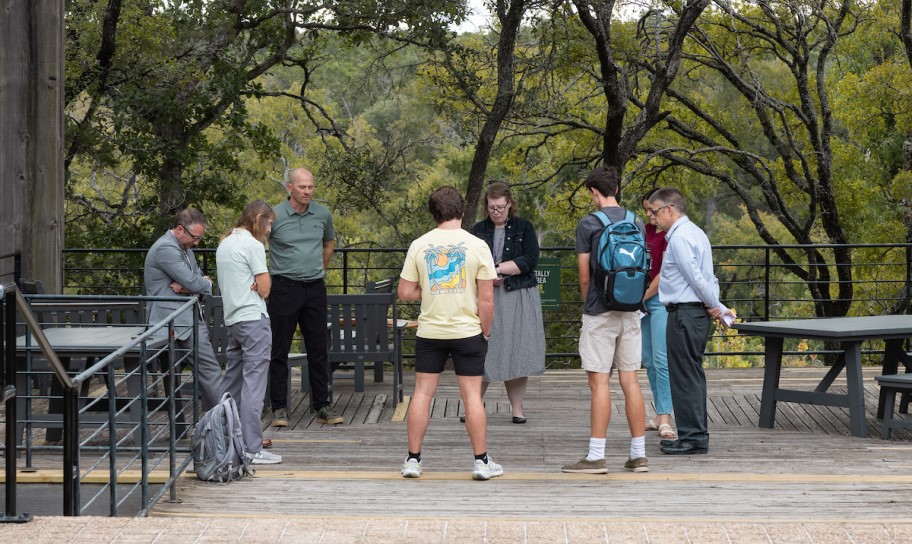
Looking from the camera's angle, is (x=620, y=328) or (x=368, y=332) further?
(x=368, y=332)

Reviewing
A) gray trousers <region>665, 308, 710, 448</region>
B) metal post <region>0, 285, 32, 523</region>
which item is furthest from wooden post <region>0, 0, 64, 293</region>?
gray trousers <region>665, 308, 710, 448</region>

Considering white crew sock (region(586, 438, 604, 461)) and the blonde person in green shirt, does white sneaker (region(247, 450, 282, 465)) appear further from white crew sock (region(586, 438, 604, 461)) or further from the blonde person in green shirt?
white crew sock (region(586, 438, 604, 461))

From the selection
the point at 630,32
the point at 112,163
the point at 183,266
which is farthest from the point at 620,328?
the point at 630,32

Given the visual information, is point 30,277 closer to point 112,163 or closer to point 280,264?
point 280,264

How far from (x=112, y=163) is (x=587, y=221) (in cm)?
1162

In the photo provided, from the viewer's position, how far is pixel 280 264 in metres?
7.73

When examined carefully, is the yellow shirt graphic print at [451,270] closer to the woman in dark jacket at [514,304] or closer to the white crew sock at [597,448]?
the white crew sock at [597,448]

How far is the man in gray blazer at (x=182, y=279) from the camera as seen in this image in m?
7.23

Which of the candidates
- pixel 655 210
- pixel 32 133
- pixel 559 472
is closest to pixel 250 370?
pixel 559 472

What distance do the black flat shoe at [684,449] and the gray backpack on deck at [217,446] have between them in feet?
8.28

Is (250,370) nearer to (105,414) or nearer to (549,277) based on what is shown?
(105,414)

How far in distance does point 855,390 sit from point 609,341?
2.26m

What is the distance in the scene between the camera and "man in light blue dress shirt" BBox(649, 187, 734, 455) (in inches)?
264

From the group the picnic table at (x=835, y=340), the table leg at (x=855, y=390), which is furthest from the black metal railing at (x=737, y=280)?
the table leg at (x=855, y=390)
